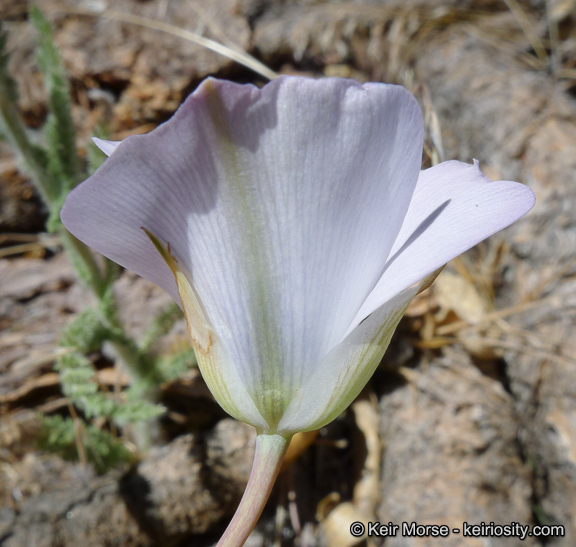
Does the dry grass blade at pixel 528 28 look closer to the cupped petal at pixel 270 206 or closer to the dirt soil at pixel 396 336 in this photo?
the dirt soil at pixel 396 336

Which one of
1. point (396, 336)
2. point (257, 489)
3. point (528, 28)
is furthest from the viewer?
point (528, 28)

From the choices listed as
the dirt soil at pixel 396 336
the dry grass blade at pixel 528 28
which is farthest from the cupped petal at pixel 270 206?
the dry grass blade at pixel 528 28

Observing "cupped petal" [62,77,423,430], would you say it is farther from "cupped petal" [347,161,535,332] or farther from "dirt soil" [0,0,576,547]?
"dirt soil" [0,0,576,547]

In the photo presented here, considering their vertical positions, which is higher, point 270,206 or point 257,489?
point 270,206

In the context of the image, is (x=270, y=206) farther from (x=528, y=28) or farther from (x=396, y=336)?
(x=528, y=28)

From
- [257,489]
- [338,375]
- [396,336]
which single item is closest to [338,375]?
[338,375]
